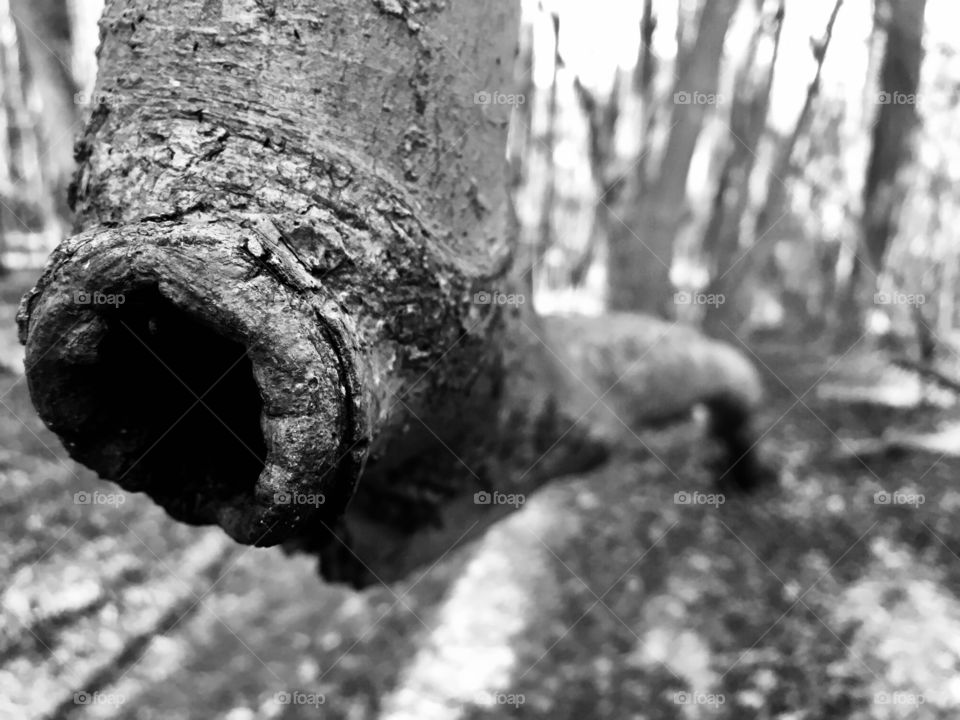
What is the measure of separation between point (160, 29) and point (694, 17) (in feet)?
17.7

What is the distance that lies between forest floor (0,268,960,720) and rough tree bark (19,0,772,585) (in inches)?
53.6

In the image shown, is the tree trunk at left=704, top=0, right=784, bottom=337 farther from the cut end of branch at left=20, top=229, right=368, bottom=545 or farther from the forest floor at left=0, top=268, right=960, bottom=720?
the cut end of branch at left=20, top=229, right=368, bottom=545

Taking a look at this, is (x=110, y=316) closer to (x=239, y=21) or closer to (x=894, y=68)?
(x=239, y=21)

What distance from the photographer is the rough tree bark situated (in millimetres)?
1035

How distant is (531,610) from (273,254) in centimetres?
248

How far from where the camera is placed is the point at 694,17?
5648mm

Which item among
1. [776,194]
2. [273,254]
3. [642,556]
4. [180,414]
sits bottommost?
→ [642,556]

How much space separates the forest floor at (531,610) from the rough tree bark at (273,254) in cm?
136

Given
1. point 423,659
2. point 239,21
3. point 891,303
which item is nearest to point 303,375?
point 239,21

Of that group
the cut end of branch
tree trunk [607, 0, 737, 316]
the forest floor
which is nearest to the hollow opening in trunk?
the cut end of branch

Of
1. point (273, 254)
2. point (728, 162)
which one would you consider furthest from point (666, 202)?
point (273, 254)

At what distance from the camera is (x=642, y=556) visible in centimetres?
350

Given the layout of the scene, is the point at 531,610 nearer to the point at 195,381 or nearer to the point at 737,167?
the point at 195,381

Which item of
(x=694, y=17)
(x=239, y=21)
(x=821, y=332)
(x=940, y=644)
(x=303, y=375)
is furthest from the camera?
(x=821, y=332)
